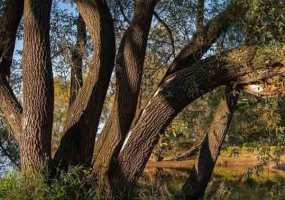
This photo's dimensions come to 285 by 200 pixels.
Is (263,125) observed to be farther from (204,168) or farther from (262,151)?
(204,168)

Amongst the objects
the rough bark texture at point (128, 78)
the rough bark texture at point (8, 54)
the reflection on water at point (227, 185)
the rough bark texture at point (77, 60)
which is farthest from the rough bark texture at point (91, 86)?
the reflection on water at point (227, 185)

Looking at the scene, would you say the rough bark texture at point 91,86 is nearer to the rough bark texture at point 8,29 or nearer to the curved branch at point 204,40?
the curved branch at point 204,40

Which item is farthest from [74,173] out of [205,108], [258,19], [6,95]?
[205,108]

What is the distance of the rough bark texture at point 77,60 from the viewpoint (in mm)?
11544

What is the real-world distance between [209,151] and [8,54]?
4.28 metres

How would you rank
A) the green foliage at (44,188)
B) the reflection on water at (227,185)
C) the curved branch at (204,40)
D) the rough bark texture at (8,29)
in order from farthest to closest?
the rough bark texture at (8,29), the reflection on water at (227,185), the curved branch at (204,40), the green foliage at (44,188)

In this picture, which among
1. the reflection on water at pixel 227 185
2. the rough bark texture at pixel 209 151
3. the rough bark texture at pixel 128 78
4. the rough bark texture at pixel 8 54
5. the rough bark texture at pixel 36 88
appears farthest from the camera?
the rough bark texture at pixel 209 151

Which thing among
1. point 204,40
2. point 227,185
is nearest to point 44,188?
point 204,40

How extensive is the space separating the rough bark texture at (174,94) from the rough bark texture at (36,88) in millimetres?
1410

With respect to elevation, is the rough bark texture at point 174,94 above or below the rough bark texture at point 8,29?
below

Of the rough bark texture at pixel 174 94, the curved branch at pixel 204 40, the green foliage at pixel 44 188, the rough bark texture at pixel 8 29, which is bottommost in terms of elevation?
Answer: the green foliage at pixel 44 188

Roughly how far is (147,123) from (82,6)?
244 cm

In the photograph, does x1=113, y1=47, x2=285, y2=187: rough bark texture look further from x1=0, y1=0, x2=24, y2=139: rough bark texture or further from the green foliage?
x1=0, y1=0, x2=24, y2=139: rough bark texture

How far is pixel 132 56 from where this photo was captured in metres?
10.7
